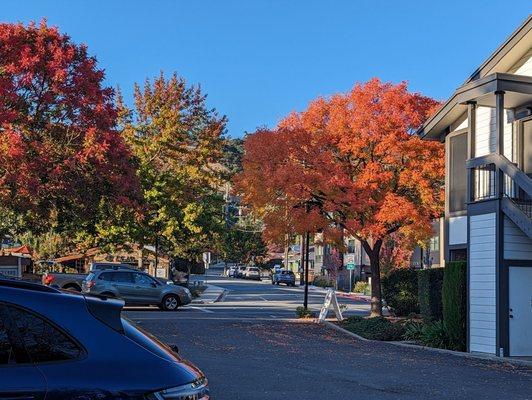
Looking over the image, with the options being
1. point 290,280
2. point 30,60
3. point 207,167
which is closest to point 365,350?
point 30,60

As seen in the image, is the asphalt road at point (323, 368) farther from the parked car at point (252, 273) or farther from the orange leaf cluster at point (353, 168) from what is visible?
the parked car at point (252, 273)

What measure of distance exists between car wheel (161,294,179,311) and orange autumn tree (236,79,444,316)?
568cm

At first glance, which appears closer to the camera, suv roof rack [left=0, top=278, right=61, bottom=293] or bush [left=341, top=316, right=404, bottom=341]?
suv roof rack [left=0, top=278, right=61, bottom=293]

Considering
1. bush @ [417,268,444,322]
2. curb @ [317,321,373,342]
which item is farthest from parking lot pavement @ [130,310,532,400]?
bush @ [417,268,444,322]

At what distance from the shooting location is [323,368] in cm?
1255

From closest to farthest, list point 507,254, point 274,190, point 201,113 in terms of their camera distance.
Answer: point 507,254 < point 274,190 < point 201,113

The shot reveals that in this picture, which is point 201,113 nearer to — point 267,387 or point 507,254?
point 507,254

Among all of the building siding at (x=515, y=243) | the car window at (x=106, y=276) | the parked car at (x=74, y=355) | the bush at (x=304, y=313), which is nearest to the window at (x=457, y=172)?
the building siding at (x=515, y=243)

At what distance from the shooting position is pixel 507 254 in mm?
15523

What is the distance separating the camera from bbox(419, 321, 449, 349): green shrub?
17094 mm

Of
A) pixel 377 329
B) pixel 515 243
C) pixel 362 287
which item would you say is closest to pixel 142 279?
pixel 377 329

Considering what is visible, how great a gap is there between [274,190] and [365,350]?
867cm

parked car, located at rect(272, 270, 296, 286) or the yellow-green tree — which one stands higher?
the yellow-green tree

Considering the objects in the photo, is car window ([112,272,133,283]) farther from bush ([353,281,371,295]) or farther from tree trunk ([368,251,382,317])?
bush ([353,281,371,295])
